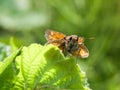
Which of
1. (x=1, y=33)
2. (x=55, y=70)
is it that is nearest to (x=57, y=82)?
(x=55, y=70)

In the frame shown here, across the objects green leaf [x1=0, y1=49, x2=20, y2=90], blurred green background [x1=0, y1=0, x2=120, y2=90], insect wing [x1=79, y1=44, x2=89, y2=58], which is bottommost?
green leaf [x1=0, y1=49, x2=20, y2=90]

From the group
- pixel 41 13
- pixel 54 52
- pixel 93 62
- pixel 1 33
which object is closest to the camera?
pixel 54 52

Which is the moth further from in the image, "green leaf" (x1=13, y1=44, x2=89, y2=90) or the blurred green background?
the blurred green background

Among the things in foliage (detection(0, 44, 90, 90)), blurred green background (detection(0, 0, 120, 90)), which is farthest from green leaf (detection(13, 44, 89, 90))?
blurred green background (detection(0, 0, 120, 90))

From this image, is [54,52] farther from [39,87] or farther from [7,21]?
[7,21]

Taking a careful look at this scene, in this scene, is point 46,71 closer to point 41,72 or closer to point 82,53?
point 41,72

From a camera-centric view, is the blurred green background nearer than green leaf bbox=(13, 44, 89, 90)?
No

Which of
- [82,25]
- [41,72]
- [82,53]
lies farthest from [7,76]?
[82,25]
